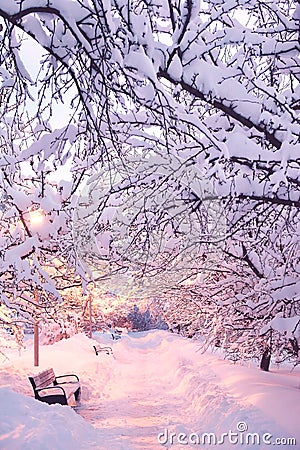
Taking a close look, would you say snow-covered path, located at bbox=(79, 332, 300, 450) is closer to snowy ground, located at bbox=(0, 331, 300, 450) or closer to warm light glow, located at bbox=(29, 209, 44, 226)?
snowy ground, located at bbox=(0, 331, 300, 450)

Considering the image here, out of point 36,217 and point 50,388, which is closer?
point 36,217

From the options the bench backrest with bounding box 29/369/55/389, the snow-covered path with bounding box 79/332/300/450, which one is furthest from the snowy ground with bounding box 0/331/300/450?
the bench backrest with bounding box 29/369/55/389

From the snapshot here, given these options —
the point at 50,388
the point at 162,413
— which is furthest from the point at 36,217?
the point at 50,388

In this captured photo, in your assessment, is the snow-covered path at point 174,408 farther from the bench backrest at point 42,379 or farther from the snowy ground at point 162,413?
the bench backrest at point 42,379

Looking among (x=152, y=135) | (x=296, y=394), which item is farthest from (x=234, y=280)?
(x=152, y=135)

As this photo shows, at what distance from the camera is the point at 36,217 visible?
22.0ft

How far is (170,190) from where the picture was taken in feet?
16.5

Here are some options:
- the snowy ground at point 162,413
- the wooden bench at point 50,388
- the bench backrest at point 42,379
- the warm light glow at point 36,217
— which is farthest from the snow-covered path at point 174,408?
the warm light glow at point 36,217

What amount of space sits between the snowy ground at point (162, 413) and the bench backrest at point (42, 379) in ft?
1.75

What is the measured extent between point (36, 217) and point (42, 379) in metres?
6.60

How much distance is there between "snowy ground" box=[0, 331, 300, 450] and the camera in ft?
23.5

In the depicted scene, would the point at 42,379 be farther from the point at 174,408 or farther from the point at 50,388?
the point at 174,408

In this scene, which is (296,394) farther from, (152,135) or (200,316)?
(152,135)

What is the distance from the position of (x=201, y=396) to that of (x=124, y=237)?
649 centimetres
